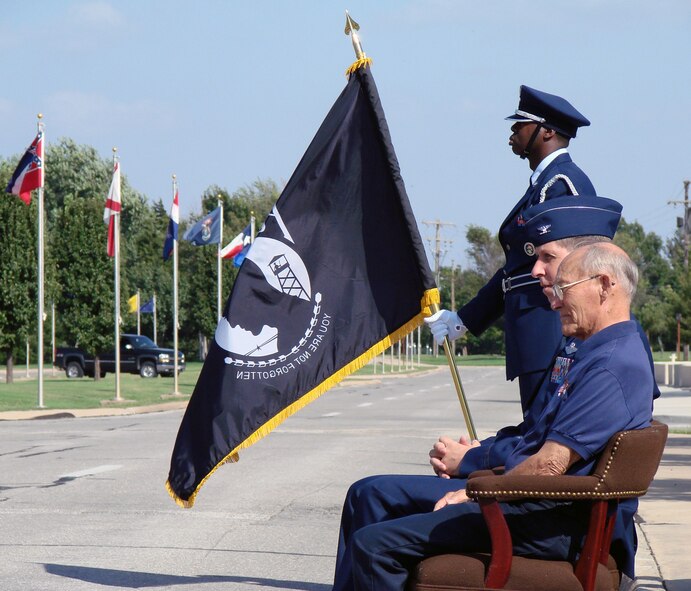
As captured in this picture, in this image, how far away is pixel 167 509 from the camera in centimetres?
1064

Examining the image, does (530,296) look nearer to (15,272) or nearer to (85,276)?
(15,272)

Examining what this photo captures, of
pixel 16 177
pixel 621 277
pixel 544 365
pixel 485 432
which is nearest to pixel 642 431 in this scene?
pixel 621 277

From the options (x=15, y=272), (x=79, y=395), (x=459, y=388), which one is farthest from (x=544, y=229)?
(x=15, y=272)

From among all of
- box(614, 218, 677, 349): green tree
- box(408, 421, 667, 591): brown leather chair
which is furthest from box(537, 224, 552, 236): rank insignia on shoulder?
box(614, 218, 677, 349): green tree

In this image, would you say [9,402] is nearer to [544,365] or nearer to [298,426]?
[298,426]

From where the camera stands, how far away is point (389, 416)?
26.3 metres

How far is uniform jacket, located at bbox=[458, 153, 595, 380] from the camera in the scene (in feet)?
17.0

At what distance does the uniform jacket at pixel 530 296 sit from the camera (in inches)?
204

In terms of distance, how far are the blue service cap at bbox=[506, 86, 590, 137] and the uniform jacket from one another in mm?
130

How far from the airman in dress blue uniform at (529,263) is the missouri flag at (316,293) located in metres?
0.40

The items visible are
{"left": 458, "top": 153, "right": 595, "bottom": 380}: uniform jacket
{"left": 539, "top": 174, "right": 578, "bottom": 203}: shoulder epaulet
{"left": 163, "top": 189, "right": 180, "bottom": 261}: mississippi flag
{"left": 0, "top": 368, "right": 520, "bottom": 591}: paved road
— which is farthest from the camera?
{"left": 163, "top": 189, "right": 180, "bottom": 261}: mississippi flag

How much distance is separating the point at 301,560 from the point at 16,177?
21.9 m

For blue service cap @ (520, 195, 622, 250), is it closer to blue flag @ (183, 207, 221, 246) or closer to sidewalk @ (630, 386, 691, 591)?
sidewalk @ (630, 386, 691, 591)

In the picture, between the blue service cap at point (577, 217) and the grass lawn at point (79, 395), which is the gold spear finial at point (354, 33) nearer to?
the blue service cap at point (577, 217)
